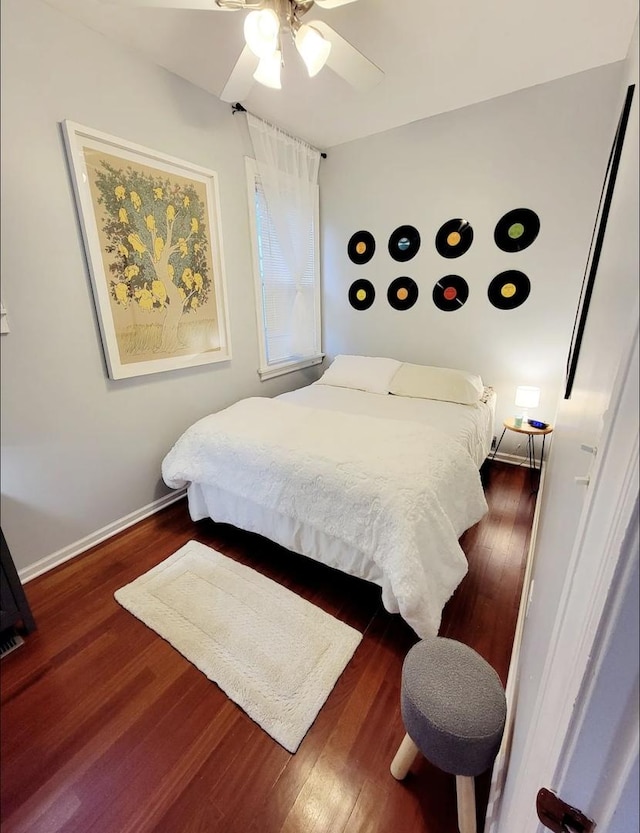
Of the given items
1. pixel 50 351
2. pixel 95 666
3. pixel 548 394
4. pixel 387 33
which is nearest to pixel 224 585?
pixel 95 666

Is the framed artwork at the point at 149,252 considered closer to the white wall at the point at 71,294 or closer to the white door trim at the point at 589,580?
the white wall at the point at 71,294

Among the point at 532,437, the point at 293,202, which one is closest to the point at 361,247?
the point at 293,202

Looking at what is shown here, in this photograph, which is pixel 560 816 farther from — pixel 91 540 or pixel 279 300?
pixel 279 300

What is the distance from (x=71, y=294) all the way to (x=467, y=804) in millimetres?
1932

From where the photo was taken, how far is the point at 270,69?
1451 millimetres

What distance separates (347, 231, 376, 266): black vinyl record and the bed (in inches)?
59.9

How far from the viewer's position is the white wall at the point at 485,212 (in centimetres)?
221

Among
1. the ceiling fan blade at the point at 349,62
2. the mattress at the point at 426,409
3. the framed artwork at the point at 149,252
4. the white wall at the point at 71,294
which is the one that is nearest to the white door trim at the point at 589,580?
the white wall at the point at 71,294

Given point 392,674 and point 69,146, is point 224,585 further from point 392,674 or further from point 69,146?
point 69,146

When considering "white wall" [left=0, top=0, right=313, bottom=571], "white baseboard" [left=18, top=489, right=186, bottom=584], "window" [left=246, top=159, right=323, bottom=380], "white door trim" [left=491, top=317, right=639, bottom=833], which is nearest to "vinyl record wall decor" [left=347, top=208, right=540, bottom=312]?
"window" [left=246, top=159, right=323, bottom=380]

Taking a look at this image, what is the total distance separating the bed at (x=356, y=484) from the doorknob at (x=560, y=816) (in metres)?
0.86

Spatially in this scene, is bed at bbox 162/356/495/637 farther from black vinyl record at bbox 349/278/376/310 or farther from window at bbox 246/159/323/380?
black vinyl record at bbox 349/278/376/310

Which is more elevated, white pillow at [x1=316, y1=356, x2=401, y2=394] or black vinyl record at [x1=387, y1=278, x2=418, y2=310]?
black vinyl record at [x1=387, y1=278, x2=418, y2=310]

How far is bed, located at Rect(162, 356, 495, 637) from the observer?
1317mm
